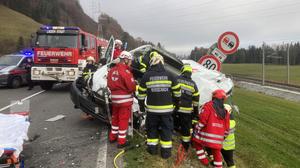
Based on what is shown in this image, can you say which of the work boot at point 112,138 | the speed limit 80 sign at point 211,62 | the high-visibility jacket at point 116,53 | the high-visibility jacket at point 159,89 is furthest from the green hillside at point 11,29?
the high-visibility jacket at point 159,89

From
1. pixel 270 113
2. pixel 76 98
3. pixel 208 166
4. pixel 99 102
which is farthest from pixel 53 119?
pixel 270 113

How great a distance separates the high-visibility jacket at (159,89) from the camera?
4.98 m

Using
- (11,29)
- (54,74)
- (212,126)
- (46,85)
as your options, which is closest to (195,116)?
(212,126)

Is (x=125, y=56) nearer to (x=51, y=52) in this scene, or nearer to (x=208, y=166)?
(x=208, y=166)

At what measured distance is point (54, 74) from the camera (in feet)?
42.8

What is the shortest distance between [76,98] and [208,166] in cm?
334

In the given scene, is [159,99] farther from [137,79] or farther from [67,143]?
[67,143]

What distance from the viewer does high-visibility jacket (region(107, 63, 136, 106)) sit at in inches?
215

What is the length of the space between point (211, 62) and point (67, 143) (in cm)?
415

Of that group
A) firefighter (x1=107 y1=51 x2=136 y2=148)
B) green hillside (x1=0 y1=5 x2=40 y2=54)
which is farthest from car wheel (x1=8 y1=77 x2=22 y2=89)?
green hillside (x1=0 y1=5 x2=40 y2=54)

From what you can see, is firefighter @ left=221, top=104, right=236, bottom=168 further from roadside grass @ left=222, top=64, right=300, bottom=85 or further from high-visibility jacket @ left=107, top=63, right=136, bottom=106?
roadside grass @ left=222, top=64, right=300, bottom=85

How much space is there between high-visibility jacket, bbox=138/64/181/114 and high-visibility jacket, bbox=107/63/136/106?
18.3 inches

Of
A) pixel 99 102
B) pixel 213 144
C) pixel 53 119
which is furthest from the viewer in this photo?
pixel 53 119

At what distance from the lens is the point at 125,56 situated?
5.59m
